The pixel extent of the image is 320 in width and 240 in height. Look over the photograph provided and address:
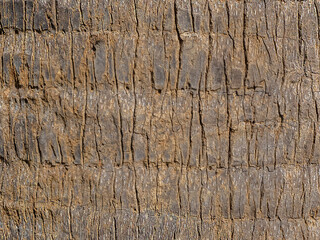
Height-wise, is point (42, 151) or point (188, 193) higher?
point (42, 151)

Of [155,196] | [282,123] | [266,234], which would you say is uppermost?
[282,123]

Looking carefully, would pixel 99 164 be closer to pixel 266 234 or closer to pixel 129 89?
pixel 129 89

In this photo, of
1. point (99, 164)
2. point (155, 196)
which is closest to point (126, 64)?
point (99, 164)

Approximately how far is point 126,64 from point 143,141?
43 cm

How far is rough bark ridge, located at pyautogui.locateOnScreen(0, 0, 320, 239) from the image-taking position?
256 cm

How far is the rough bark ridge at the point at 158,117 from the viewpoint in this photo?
256 centimetres

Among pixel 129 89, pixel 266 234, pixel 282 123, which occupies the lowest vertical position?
pixel 266 234

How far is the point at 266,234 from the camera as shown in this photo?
8.75 feet

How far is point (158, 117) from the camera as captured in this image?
8.46 ft

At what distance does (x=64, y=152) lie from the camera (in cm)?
261

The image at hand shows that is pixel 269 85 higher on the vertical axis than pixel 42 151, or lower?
higher

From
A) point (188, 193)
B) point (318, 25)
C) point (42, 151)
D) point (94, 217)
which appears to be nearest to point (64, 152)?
point (42, 151)

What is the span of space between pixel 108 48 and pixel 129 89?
25 cm

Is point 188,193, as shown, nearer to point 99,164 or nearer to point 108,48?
point 99,164
